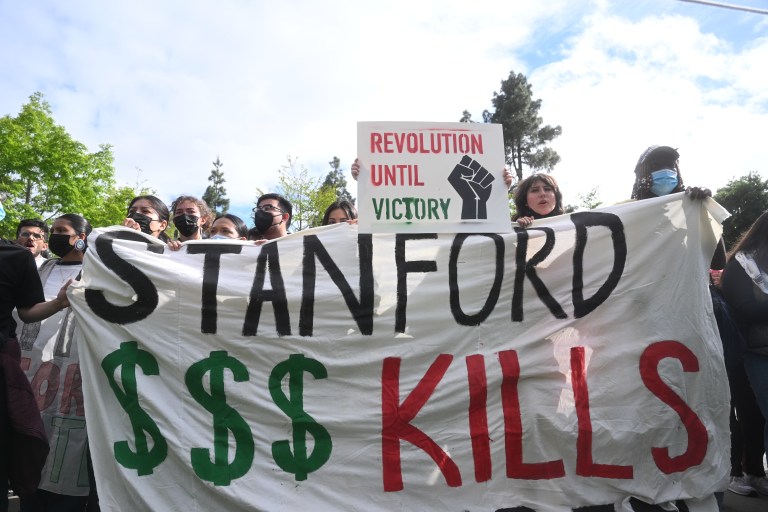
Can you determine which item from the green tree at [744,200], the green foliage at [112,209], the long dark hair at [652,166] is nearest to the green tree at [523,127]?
the green tree at [744,200]

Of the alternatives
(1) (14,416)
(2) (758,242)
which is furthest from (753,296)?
(1) (14,416)

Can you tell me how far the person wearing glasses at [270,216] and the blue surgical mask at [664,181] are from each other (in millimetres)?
2494

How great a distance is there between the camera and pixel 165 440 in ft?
8.75

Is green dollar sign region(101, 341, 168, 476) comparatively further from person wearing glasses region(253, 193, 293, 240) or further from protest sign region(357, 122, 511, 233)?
protest sign region(357, 122, 511, 233)

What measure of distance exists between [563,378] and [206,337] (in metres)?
1.97

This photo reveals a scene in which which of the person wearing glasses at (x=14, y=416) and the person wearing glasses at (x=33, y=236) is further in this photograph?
the person wearing glasses at (x=33, y=236)

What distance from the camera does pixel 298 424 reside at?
272 cm

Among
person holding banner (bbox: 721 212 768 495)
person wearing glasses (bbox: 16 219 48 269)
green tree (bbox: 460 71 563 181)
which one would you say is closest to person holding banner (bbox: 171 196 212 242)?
person wearing glasses (bbox: 16 219 48 269)

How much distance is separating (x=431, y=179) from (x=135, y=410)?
6.79ft

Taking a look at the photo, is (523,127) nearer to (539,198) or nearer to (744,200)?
(744,200)

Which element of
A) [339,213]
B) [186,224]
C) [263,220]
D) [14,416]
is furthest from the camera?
[339,213]

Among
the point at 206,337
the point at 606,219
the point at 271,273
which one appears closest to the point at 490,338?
the point at 606,219

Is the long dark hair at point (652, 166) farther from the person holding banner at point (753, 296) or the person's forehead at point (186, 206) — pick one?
the person's forehead at point (186, 206)

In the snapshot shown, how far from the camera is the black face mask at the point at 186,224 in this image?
11.3 ft
